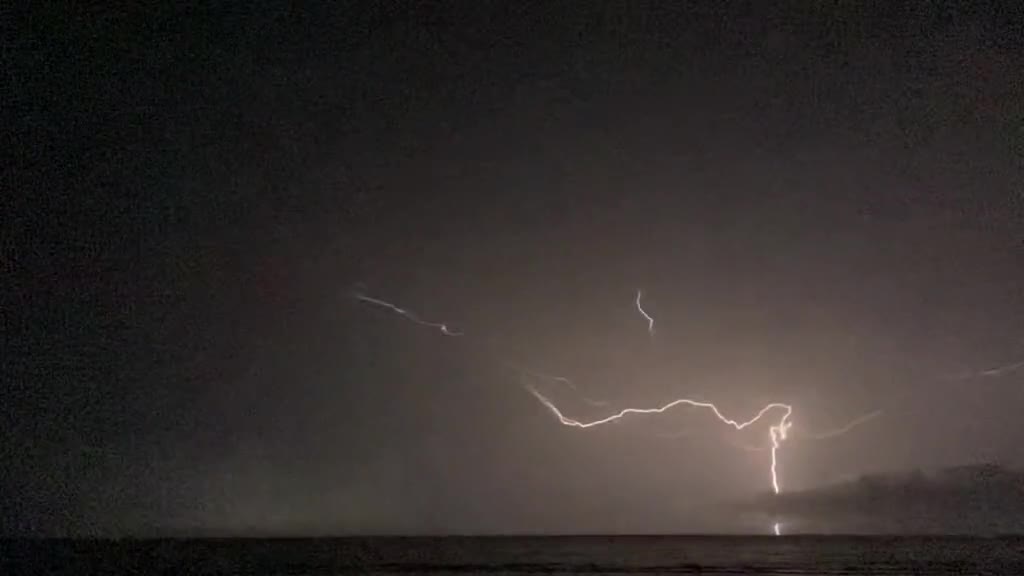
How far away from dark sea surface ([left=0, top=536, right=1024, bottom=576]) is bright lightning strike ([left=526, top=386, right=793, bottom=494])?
349mm

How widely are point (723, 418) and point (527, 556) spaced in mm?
912

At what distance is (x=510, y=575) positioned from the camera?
9.82 feet

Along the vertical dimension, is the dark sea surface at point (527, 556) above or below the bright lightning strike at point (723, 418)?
below

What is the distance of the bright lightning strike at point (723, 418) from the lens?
139 inches

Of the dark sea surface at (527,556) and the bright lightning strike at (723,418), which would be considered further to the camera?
the bright lightning strike at (723,418)

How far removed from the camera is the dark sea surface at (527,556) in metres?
3.11

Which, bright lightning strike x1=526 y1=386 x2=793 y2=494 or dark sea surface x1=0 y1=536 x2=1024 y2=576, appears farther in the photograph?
bright lightning strike x1=526 y1=386 x2=793 y2=494

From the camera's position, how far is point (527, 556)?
3.30 m

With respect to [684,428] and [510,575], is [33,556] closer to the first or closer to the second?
[510,575]

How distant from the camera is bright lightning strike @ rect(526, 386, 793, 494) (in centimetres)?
354

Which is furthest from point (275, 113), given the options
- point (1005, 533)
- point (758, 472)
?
point (1005, 533)

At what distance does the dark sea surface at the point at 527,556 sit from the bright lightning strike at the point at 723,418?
35cm

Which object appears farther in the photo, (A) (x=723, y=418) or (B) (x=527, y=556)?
(A) (x=723, y=418)

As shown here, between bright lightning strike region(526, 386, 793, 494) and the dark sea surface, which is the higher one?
bright lightning strike region(526, 386, 793, 494)
